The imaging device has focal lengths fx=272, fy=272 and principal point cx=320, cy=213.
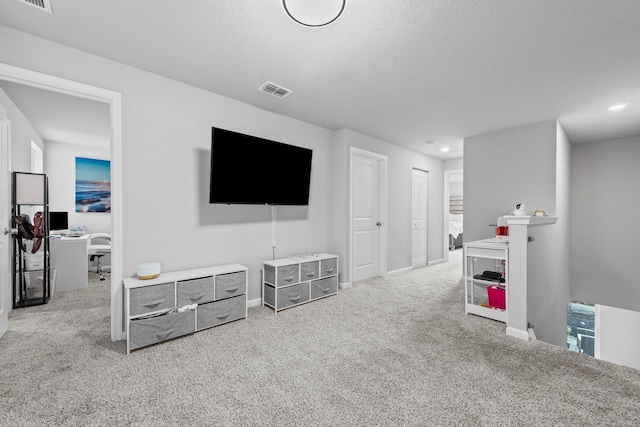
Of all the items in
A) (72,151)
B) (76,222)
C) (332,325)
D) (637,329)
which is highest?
(72,151)

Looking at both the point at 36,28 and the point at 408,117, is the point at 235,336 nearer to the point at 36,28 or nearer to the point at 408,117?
the point at 36,28

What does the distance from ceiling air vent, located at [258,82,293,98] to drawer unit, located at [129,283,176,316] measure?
2.11 metres

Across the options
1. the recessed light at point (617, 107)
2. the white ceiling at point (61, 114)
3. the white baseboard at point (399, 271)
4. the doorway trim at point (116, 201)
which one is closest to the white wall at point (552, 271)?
the recessed light at point (617, 107)

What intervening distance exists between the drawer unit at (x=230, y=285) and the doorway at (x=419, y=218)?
384 cm

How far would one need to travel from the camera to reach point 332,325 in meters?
2.78

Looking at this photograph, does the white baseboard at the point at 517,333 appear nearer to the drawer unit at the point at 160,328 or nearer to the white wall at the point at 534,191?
the white wall at the point at 534,191

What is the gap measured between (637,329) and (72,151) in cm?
1064

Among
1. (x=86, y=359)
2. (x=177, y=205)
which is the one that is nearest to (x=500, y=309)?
(x=177, y=205)

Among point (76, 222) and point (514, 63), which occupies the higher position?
point (514, 63)

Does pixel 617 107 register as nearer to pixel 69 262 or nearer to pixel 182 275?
pixel 182 275

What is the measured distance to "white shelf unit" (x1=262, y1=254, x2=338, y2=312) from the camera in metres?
3.16

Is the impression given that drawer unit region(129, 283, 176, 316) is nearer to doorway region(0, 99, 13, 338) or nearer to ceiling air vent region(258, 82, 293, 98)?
doorway region(0, 99, 13, 338)

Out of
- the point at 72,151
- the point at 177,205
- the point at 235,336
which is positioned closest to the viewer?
the point at 235,336

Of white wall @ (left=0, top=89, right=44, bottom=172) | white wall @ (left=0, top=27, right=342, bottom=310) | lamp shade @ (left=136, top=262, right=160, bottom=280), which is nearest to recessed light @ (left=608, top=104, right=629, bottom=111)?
white wall @ (left=0, top=27, right=342, bottom=310)
